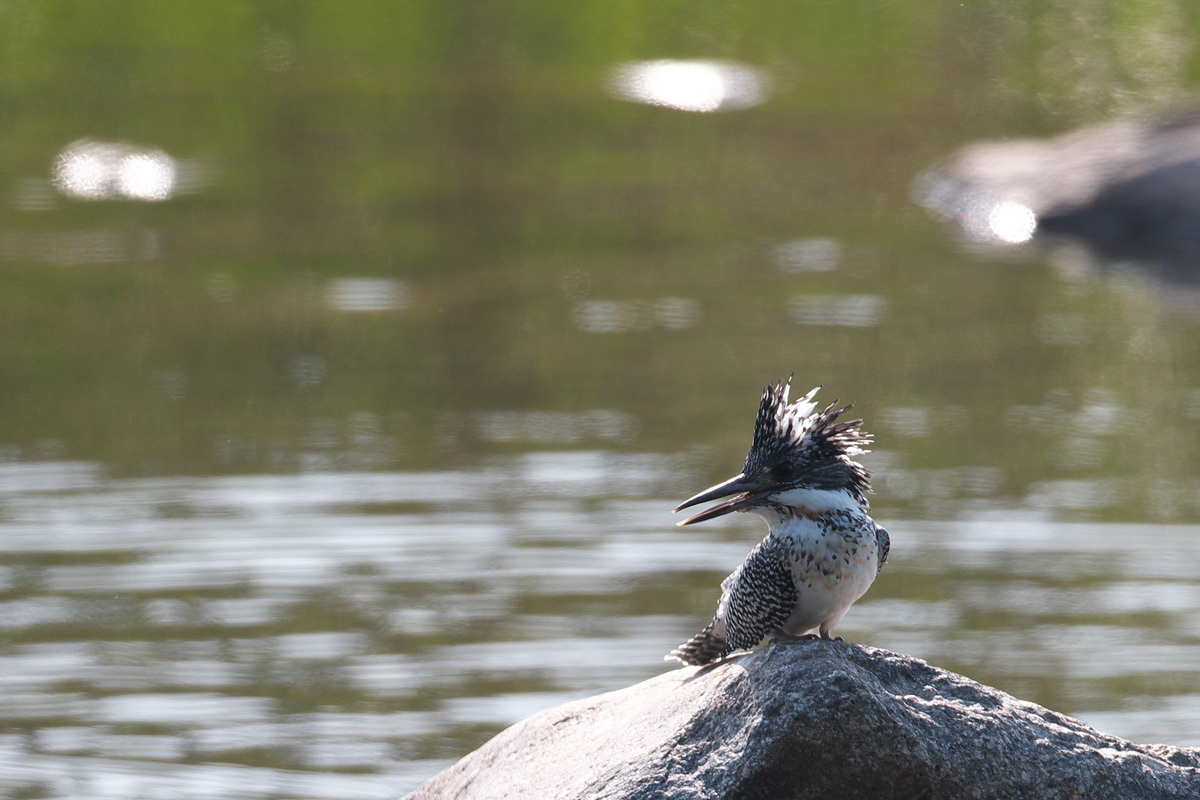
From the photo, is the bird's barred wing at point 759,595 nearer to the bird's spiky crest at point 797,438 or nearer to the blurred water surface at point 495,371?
the bird's spiky crest at point 797,438

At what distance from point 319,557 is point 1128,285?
753 centimetres

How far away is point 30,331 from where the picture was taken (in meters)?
13.3

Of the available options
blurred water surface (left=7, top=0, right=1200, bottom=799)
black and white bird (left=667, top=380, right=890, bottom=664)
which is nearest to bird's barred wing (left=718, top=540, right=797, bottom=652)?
black and white bird (left=667, top=380, right=890, bottom=664)

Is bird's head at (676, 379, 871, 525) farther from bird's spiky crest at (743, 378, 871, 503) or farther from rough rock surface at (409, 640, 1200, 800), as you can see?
rough rock surface at (409, 640, 1200, 800)

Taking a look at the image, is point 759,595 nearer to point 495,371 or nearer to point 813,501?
point 813,501

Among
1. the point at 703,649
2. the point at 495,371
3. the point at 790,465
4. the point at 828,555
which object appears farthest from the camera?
the point at 495,371

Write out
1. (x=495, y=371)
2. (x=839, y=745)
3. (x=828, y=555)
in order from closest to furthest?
(x=839, y=745) → (x=828, y=555) → (x=495, y=371)

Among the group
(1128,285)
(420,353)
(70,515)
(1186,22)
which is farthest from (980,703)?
(1186,22)

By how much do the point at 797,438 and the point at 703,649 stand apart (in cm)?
93

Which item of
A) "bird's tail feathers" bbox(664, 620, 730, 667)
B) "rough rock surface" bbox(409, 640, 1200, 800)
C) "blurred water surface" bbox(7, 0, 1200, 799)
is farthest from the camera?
"blurred water surface" bbox(7, 0, 1200, 799)

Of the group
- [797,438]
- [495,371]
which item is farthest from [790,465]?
[495,371]

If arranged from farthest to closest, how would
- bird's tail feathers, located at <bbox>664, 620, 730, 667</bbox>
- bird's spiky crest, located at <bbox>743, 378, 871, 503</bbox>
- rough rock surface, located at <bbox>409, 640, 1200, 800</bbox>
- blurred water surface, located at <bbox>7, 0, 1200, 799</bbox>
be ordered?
1. blurred water surface, located at <bbox>7, 0, 1200, 799</bbox>
2. bird's tail feathers, located at <bbox>664, 620, 730, 667</bbox>
3. bird's spiky crest, located at <bbox>743, 378, 871, 503</bbox>
4. rough rock surface, located at <bbox>409, 640, 1200, 800</bbox>

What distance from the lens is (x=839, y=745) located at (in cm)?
488

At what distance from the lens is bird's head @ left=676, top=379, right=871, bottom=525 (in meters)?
5.11
